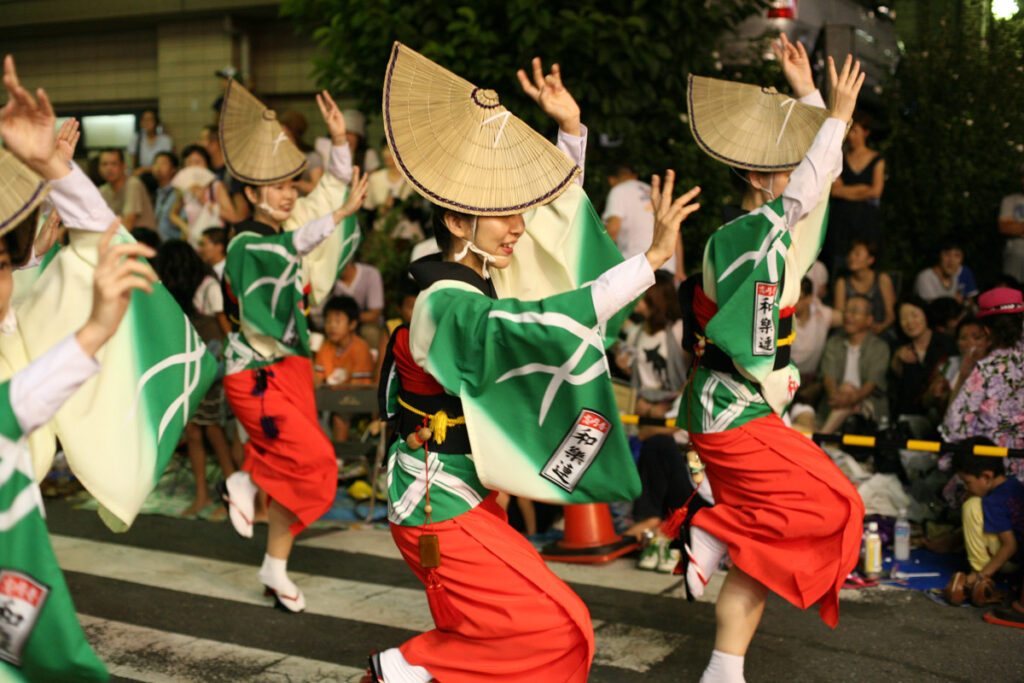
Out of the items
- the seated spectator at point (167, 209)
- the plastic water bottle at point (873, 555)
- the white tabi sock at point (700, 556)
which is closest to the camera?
the white tabi sock at point (700, 556)

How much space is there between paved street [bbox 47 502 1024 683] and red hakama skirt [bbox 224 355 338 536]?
1.74 feet

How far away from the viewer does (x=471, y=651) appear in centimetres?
292

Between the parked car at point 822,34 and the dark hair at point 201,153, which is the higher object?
the parked car at point 822,34


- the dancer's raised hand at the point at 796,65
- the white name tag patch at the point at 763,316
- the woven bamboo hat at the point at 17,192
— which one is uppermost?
the dancer's raised hand at the point at 796,65

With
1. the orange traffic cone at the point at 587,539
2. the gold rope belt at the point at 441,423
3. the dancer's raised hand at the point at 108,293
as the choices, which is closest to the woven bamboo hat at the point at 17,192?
the dancer's raised hand at the point at 108,293

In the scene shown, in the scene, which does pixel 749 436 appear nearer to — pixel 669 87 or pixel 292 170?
pixel 292 170

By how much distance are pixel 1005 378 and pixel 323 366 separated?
4.56m

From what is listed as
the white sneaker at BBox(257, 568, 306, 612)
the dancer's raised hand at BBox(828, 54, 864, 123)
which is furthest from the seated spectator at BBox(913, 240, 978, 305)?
the white sneaker at BBox(257, 568, 306, 612)

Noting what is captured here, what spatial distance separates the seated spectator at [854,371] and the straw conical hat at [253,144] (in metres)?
3.78

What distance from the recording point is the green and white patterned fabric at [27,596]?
2406 millimetres

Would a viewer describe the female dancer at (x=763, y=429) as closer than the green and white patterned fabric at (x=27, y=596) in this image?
No

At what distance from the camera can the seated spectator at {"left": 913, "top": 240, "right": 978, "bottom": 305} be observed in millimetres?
7707

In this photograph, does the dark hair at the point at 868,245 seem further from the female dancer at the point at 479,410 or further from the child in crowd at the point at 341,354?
the female dancer at the point at 479,410

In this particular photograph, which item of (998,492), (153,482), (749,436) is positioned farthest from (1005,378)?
(153,482)
